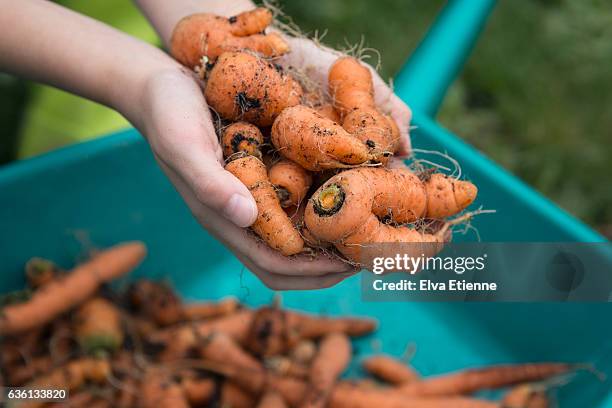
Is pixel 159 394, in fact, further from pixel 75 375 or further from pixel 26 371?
pixel 26 371

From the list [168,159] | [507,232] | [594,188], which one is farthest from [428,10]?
[168,159]

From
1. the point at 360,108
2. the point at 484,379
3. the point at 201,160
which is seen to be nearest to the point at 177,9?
the point at 360,108

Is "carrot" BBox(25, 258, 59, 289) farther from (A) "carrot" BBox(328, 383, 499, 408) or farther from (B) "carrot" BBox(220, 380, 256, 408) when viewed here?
(A) "carrot" BBox(328, 383, 499, 408)

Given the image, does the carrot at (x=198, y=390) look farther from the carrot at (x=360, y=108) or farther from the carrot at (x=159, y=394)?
the carrot at (x=360, y=108)

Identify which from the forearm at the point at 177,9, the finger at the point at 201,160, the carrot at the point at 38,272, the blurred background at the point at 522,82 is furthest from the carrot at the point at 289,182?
the blurred background at the point at 522,82

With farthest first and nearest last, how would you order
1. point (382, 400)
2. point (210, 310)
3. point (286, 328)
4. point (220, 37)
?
point (210, 310) → point (286, 328) → point (382, 400) → point (220, 37)

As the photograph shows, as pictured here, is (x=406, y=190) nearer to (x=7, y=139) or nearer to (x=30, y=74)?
(x=30, y=74)

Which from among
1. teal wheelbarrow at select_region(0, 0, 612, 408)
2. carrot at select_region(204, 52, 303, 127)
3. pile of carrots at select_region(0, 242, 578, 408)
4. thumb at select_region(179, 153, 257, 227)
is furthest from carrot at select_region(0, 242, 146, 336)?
thumb at select_region(179, 153, 257, 227)
